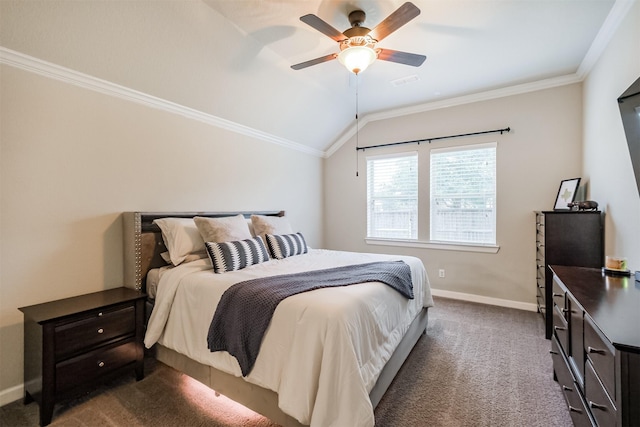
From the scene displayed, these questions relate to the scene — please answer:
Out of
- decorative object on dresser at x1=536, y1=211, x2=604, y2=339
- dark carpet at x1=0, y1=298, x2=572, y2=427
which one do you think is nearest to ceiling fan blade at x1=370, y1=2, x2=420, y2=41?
decorative object on dresser at x1=536, y1=211, x2=604, y2=339

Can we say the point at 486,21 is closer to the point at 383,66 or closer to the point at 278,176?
the point at 383,66

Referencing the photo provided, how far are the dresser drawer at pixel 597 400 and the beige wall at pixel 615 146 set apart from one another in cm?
130

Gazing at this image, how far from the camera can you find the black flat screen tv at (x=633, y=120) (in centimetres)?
187

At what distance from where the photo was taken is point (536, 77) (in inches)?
136

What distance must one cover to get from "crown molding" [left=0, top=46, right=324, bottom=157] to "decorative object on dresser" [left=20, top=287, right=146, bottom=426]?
172 centimetres

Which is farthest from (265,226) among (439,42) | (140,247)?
(439,42)

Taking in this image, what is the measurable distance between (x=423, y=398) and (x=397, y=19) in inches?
102

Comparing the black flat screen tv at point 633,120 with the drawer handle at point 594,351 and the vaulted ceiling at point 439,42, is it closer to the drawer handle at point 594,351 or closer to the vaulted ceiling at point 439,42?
the vaulted ceiling at point 439,42

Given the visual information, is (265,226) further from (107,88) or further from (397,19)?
(397,19)

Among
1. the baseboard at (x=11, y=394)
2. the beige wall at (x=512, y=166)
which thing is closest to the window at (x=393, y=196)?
the beige wall at (x=512, y=166)

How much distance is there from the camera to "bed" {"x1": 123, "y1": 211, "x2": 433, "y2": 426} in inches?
56.0

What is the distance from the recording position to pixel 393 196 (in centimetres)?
468

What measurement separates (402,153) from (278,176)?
6.56 ft

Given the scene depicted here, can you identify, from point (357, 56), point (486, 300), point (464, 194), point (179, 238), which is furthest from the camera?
point (464, 194)
